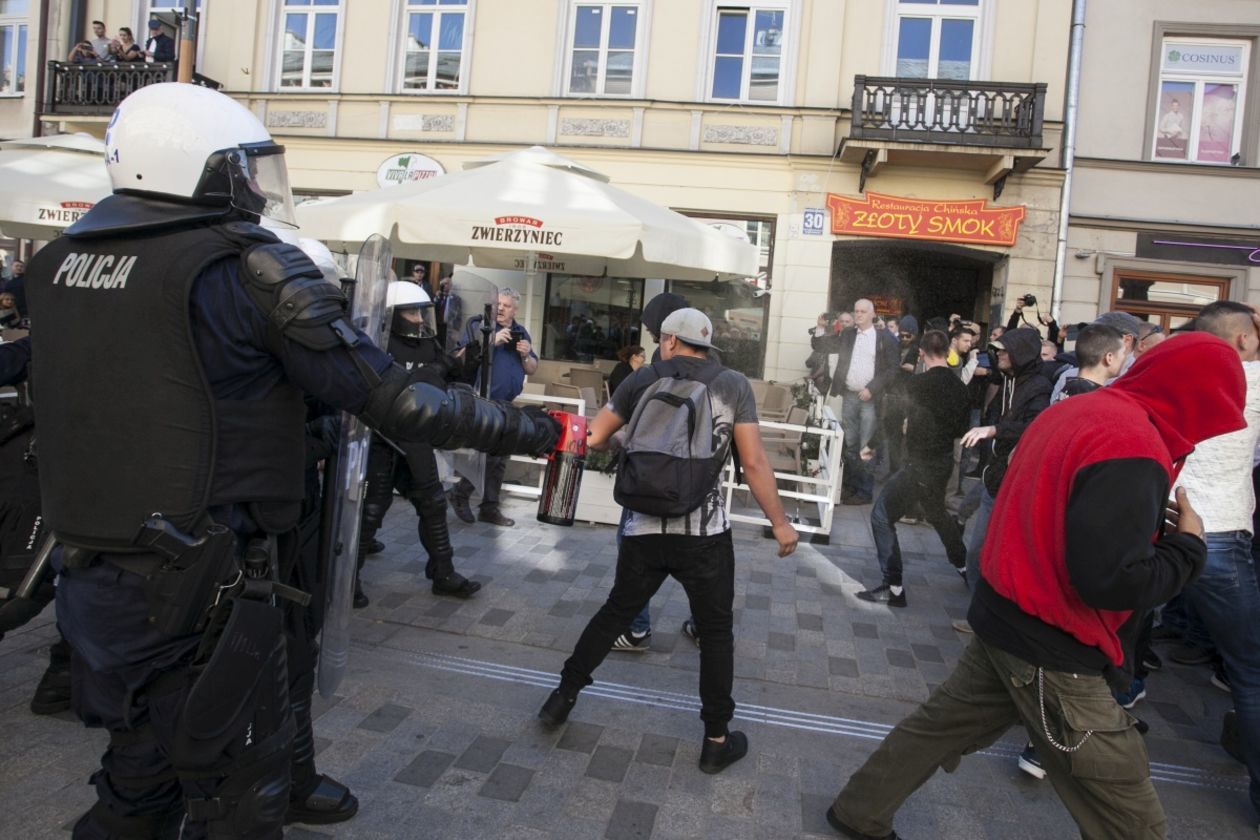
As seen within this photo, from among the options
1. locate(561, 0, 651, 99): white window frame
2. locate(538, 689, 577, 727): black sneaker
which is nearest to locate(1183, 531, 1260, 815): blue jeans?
locate(538, 689, 577, 727): black sneaker

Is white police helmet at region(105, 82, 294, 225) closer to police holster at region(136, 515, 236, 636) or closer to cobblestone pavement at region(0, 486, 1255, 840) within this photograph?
police holster at region(136, 515, 236, 636)

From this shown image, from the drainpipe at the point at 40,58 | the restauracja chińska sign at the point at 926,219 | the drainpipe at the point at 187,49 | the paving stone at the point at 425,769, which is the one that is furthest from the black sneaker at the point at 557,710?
the drainpipe at the point at 40,58

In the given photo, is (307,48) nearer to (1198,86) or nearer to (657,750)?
(1198,86)

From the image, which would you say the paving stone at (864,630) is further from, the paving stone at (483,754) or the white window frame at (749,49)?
the white window frame at (749,49)

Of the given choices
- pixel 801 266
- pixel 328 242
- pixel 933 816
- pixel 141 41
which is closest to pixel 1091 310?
pixel 801 266

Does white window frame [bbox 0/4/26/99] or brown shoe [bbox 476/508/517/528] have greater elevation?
white window frame [bbox 0/4/26/99]

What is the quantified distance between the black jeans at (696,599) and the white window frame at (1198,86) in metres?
→ 11.3

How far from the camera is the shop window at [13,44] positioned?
595 inches

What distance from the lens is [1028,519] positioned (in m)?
2.29

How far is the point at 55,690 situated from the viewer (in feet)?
10.8

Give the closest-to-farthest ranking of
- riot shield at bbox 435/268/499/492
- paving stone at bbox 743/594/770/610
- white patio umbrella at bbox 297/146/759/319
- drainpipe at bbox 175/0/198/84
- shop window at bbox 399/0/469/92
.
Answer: riot shield at bbox 435/268/499/492 → paving stone at bbox 743/594/770/610 → white patio umbrella at bbox 297/146/759/319 → drainpipe at bbox 175/0/198/84 → shop window at bbox 399/0/469/92

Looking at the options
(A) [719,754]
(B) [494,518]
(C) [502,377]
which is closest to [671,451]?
(A) [719,754]

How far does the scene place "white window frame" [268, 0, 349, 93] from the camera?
1321cm

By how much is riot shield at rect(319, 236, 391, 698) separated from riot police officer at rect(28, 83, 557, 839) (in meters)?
0.58
